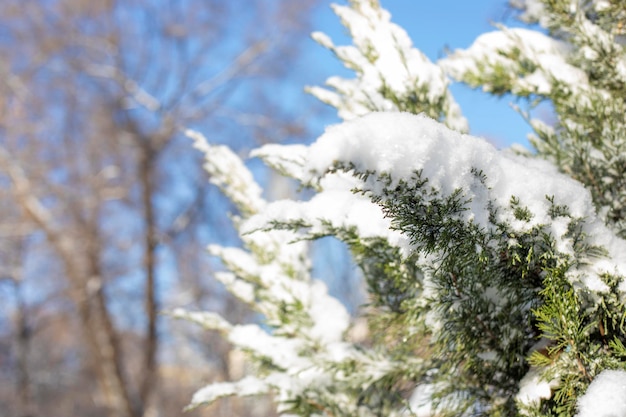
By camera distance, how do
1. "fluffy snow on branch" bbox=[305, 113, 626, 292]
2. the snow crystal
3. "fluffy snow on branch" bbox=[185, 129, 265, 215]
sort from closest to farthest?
"fluffy snow on branch" bbox=[305, 113, 626, 292]
the snow crystal
"fluffy snow on branch" bbox=[185, 129, 265, 215]

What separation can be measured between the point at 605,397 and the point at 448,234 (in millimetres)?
320

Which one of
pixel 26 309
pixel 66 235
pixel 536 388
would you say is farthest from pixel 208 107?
pixel 536 388

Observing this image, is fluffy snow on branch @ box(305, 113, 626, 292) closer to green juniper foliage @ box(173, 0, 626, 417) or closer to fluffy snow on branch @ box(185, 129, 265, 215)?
green juniper foliage @ box(173, 0, 626, 417)

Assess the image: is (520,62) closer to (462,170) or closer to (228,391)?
(462,170)

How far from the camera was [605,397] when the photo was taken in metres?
0.71

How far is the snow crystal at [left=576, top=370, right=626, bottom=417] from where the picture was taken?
69 cm

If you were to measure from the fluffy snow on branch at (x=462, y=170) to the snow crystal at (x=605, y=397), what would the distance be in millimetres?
142

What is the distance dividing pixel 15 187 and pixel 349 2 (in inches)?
329

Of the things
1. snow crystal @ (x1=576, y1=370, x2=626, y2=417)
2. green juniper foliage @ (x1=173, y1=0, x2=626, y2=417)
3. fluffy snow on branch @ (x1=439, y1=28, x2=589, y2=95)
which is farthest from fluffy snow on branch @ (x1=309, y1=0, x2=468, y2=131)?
snow crystal @ (x1=576, y1=370, x2=626, y2=417)

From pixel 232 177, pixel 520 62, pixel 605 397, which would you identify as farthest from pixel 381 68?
pixel 605 397

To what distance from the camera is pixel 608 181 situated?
1.18 metres

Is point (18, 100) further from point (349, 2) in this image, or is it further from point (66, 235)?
point (349, 2)

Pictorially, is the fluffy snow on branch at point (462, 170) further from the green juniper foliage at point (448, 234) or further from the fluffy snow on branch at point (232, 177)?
the fluffy snow on branch at point (232, 177)

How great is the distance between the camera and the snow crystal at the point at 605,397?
2.25 feet
